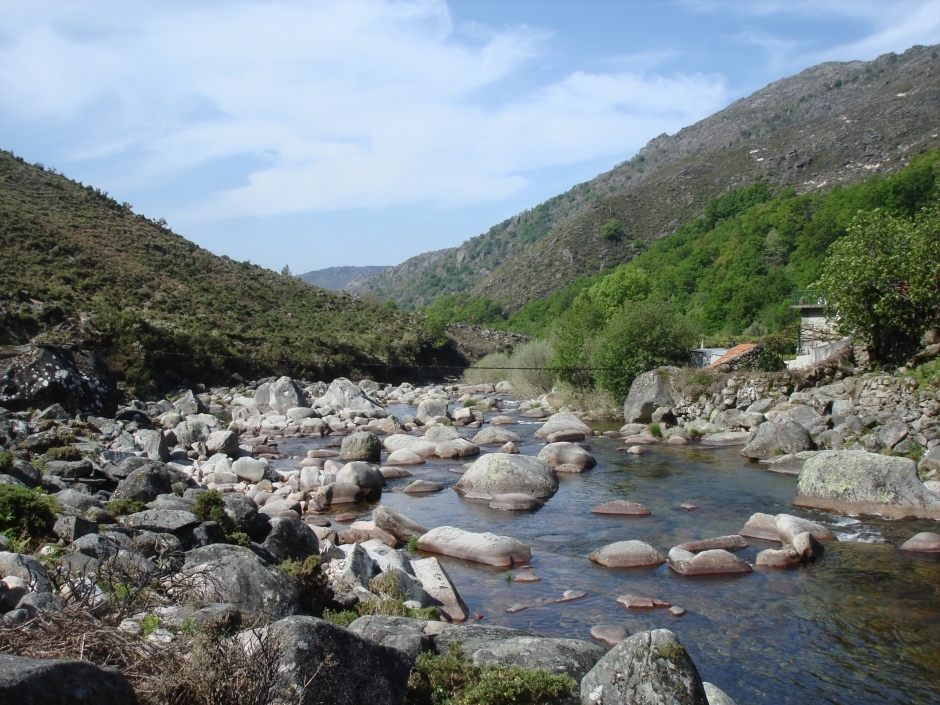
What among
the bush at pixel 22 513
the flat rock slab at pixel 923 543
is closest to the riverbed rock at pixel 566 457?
the flat rock slab at pixel 923 543

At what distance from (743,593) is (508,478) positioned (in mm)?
8824

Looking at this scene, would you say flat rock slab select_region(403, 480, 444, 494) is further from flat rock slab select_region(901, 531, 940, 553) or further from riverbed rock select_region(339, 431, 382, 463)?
flat rock slab select_region(901, 531, 940, 553)

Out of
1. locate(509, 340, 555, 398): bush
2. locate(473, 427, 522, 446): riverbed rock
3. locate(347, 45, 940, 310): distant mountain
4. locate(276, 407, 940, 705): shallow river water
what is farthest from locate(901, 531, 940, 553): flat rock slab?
locate(347, 45, 940, 310): distant mountain

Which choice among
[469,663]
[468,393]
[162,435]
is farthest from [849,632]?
[468,393]

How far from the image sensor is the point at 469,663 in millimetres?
7289

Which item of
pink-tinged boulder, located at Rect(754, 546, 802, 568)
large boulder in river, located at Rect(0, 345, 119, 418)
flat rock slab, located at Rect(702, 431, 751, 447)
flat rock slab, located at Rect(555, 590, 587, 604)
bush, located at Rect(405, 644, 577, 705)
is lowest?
flat rock slab, located at Rect(702, 431, 751, 447)

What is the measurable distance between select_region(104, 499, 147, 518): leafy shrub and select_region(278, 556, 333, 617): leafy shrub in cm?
451

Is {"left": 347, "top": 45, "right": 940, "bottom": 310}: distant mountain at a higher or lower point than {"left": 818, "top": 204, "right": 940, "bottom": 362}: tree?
higher

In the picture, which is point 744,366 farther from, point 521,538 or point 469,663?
point 469,663

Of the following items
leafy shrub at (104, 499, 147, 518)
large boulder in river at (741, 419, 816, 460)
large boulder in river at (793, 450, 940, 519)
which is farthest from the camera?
large boulder in river at (741, 419, 816, 460)

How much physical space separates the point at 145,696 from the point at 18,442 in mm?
15193

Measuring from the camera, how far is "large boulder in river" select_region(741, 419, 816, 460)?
24.0 meters

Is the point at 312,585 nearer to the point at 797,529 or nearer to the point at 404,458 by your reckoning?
the point at 797,529

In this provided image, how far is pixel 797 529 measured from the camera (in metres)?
15.0
